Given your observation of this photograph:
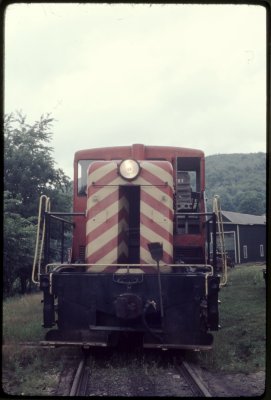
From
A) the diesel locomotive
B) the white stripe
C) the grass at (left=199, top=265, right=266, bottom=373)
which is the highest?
the white stripe

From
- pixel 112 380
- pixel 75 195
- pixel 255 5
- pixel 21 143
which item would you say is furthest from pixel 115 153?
pixel 21 143

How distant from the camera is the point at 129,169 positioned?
5.41 metres

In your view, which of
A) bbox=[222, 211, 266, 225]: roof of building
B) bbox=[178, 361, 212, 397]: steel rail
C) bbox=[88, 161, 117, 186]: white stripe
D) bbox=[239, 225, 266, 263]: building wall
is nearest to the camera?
bbox=[178, 361, 212, 397]: steel rail

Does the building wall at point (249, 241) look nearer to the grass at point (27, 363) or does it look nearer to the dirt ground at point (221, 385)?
the grass at point (27, 363)

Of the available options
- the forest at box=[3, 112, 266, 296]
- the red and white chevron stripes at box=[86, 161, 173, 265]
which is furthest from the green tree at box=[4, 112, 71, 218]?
the red and white chevron stripes at box=[86, 161, 173, 265]

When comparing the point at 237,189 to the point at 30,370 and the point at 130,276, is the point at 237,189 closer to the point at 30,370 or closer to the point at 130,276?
the point at 130,276

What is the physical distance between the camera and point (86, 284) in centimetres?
511

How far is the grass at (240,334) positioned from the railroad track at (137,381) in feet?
1.60

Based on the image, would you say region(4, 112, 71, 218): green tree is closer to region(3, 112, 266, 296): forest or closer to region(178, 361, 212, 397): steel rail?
region(3, 112, 266, 296): forest

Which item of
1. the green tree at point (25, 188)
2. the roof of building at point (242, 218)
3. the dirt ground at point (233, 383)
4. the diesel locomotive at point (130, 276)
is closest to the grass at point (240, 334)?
the dirt ground at point (233, 383)

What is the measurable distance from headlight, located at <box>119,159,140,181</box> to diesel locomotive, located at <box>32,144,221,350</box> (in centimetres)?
1

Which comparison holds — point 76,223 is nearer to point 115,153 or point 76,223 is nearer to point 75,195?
point 75,195

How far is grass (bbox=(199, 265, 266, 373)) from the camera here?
16.9 ft

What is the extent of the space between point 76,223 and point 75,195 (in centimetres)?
41
